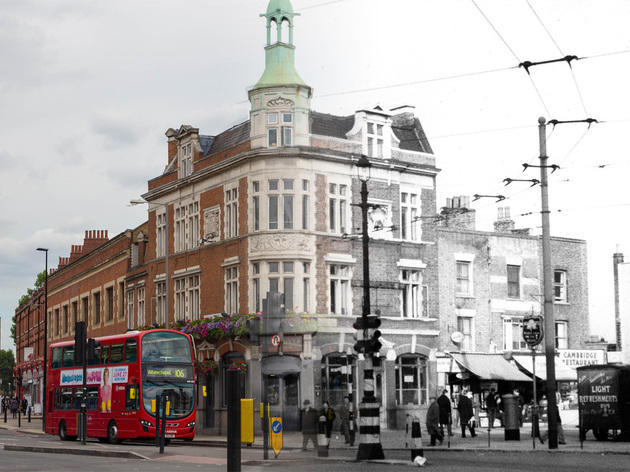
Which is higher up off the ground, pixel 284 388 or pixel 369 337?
pixel 369 337

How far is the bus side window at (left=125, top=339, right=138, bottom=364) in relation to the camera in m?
32.8

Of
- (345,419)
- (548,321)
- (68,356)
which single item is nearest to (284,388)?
(345,419)

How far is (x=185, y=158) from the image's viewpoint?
44219 mm

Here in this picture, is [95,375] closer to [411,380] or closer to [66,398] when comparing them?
[66,398]

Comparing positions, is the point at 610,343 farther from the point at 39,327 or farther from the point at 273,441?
the point at 39,327

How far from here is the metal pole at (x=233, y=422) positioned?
13716mm

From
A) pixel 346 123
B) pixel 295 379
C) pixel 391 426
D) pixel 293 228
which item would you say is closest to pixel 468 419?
pixel 391 426

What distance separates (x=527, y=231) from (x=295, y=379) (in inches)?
791

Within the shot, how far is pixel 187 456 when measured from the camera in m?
26.4

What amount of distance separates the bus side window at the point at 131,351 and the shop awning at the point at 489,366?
1552 centimetres

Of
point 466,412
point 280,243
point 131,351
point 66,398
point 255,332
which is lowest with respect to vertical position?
point 466,412

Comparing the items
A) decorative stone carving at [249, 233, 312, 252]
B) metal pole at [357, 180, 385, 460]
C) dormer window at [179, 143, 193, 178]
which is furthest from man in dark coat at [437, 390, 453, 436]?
dormer window at [179, 143, 193, 178]

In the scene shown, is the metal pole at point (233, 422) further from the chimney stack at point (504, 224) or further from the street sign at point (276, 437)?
the chimney stack at point (504, 224)

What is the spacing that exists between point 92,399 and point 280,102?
13397 mm
